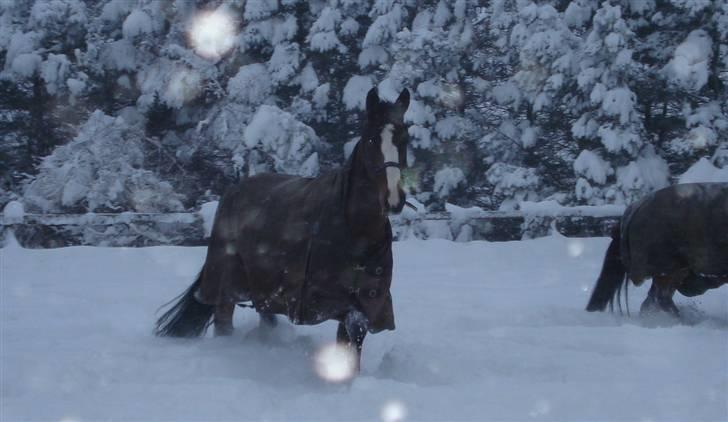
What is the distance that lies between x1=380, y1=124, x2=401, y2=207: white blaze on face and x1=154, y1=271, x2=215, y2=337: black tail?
7.65ft

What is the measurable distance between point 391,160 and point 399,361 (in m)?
1.47

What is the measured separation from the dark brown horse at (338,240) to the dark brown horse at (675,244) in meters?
2.93

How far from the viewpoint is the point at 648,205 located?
642 centimetres

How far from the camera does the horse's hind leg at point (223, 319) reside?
532 cm

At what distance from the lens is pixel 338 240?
4.16 meters

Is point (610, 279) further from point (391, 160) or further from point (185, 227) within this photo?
point (185, 227)

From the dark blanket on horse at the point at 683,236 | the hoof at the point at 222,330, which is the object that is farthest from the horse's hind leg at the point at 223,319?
the dark blanket on horse at the point at 683,236

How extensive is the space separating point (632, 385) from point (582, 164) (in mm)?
A: 9750

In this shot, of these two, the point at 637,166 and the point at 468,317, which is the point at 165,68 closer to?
the point at 637,166

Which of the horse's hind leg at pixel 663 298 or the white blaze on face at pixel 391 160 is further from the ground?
the white blaze on face at pixel 391 160

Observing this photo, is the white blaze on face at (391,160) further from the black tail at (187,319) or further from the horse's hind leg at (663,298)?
the horse's hind leg at (663,298)

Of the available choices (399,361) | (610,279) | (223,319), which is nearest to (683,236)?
(610,279)

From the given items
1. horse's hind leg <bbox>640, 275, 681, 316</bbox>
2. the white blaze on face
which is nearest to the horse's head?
the white blaze on face

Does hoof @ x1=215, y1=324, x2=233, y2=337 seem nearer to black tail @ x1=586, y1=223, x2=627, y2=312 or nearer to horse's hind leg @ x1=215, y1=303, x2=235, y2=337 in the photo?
horse's hind leg @ x1=215, y1=303, x2=235, y2=337
